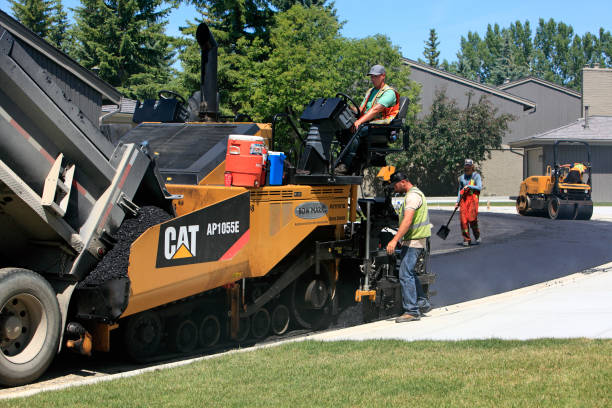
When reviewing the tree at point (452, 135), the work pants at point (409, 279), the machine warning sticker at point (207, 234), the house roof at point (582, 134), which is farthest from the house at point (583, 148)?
the machine warning sticker at point (207, 234)

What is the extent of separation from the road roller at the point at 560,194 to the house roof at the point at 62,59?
1554cm

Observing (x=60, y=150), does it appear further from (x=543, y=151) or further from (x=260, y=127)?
(x=543, y=151)

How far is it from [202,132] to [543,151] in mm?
37889

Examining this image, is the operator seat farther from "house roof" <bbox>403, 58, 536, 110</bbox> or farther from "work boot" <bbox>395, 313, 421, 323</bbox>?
"house roof" <bbox>403, 58, 536, 110</bbox>

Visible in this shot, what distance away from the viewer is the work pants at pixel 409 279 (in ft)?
29.3

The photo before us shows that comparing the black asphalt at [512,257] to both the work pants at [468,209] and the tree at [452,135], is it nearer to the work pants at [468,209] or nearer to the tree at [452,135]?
the work pants at [468,209]

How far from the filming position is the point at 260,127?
339 inches

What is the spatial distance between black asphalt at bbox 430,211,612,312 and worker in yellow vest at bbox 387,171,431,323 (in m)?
1.84

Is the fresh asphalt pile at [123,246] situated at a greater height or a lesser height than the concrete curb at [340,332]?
greater

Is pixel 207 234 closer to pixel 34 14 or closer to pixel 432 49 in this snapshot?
pixel 34 14

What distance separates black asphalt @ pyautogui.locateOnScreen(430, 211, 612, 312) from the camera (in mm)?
11977

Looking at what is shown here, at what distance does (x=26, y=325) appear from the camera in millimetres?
5965

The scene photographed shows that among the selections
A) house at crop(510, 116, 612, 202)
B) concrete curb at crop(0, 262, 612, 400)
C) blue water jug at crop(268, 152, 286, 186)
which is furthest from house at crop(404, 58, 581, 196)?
blue water jug at crop(268, 152, 286, 186)

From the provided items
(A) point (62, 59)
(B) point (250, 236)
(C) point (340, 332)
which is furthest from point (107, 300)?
(A) point (62, 59)
